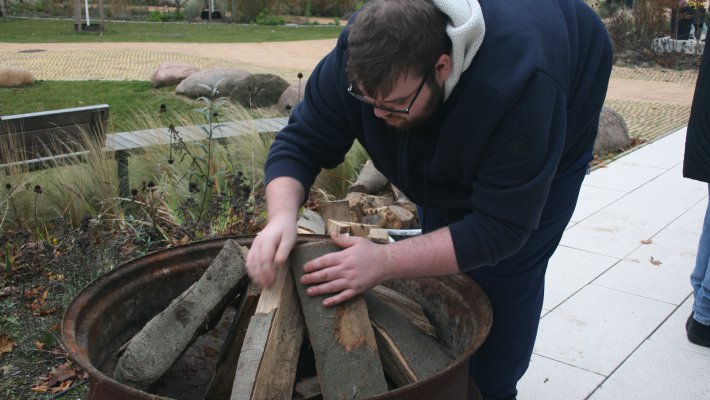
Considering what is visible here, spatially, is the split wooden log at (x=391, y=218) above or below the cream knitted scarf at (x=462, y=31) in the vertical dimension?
below

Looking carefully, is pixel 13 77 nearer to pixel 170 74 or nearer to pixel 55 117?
pixel 170 74

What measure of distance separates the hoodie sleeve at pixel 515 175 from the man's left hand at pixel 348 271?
0.19 m

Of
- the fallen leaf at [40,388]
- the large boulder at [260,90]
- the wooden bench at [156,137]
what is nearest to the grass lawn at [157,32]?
the large boulder at [260,90]

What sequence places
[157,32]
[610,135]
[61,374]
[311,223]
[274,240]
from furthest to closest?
1. [157,32]
2. [610,135]
3. [311,223]
4. [61,374]
5. [274,240]

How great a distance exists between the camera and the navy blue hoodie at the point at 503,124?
175 cm

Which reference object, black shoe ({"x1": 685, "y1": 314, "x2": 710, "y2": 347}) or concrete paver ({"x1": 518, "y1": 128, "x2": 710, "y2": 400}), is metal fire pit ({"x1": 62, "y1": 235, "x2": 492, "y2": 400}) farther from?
black shoe ({"x1": 685, "y1": 314, "x2": 710, "y2": 347})

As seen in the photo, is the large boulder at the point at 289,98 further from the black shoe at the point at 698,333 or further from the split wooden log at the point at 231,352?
the split wooden log at the point at 231,352

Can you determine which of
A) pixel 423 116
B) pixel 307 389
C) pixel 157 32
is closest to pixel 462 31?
pixel 423 116

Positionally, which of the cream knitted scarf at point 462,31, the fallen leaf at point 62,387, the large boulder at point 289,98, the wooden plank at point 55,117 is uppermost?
the cream knitted scarf at point 462,31

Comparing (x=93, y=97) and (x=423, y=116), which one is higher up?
(x=423, y=116)

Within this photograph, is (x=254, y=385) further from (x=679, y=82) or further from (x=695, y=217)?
(x=679, y=82)

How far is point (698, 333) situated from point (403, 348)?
221 cm

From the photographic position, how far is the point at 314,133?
2258 millimetres

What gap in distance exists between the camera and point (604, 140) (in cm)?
762
